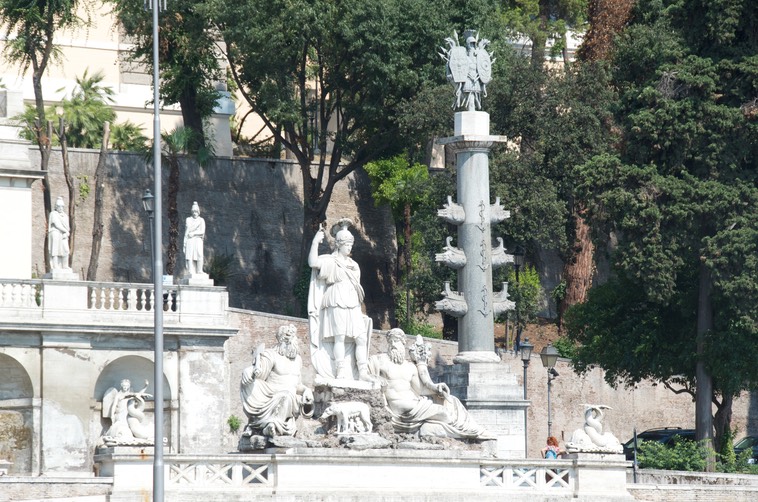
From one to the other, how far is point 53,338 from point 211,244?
1528cm

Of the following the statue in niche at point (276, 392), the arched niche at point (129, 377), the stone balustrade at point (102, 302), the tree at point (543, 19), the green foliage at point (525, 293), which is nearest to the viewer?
the statue in niche at point (276, 392)

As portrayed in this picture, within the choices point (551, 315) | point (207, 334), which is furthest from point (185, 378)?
point (551, 315)

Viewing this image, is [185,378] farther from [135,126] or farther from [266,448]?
[135,126]

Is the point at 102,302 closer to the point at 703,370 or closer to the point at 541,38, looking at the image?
the point at 703,370

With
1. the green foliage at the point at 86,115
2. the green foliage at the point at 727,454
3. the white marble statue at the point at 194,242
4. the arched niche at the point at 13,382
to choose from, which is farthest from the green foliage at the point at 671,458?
the green foliage at the point at 86,115

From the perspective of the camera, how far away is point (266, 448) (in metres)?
28.6

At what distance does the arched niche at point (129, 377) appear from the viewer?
141 ft

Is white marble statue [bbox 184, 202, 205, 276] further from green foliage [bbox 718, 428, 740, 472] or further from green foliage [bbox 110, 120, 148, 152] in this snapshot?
green foliage [bbox 110, 120, 148, 152]

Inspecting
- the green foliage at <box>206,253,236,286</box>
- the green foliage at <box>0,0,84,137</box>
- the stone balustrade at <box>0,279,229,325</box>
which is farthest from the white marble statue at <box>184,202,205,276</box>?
the green foliage at <box>206,253,236,286</box>

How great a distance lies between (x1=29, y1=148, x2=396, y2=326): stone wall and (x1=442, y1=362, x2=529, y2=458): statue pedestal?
16.8 metres

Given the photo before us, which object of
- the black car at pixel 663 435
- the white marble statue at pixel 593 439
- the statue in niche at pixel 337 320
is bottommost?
the black car at pixel 663 435

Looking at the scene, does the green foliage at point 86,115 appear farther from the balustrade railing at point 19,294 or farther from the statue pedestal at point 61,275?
the balustrade railing at point 19,294

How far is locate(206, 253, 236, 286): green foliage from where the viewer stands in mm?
54438

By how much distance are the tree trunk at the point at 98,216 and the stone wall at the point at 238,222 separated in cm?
114
